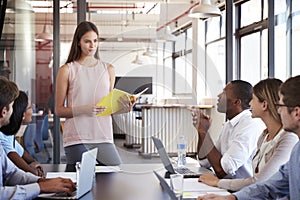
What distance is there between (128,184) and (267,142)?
2.37 ft

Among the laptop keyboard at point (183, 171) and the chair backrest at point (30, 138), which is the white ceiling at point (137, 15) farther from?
the laptop keyboard at point (183, 171)

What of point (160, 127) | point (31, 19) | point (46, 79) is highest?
point (31, 19)

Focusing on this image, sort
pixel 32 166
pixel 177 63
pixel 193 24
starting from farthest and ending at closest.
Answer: pixel 177 63 → pixel 193 24 → pixel 32 166

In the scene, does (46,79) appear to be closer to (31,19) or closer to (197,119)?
(31,19)

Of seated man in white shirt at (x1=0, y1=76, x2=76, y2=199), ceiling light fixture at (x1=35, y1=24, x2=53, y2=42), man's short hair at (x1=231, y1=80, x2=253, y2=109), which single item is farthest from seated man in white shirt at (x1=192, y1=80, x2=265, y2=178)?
ceiling light fixture at (x1=35, y1=24, x2=53, y2=42)

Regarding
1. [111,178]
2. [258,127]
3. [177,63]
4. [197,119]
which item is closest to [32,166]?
[111,178]

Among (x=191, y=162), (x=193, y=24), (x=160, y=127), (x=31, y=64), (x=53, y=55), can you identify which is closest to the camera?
(x=191, y=162)

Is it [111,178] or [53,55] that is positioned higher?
[53,55]

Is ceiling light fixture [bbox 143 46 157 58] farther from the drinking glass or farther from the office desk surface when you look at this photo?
the drinking glass

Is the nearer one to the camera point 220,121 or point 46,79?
point 46,79

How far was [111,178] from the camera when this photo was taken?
2.32 m

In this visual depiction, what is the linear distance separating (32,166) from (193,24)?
7.11 meters

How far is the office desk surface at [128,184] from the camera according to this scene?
1858 mm

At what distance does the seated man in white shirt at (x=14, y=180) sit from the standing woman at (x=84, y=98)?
413 millimetres
